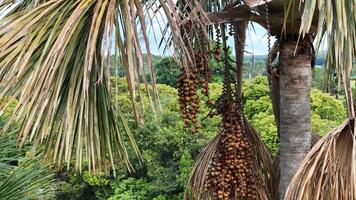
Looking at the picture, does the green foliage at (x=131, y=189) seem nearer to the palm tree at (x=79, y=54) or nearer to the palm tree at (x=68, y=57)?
the palm tree at (x=79, y=54)

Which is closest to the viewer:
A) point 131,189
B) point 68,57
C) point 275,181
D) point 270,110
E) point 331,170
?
point 68,57

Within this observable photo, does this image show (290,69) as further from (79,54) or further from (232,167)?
(79,54)

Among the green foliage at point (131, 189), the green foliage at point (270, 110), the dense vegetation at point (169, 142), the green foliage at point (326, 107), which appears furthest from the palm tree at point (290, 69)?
the green foliage at point (131, 189)

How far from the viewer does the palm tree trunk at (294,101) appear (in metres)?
2.44

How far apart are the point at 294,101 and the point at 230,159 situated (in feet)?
1.26

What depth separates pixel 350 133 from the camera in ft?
6.39

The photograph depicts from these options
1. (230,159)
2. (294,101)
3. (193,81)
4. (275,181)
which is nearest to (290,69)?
(294,101)

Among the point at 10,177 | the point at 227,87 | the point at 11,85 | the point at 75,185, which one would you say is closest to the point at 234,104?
the point at 227,87

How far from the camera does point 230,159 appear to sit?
7.93 feet

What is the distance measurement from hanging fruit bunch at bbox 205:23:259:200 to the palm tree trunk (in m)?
0.18

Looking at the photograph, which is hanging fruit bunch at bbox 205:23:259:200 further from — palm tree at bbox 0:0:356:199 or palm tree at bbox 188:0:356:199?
palm tree at bbox 0:0:356:199

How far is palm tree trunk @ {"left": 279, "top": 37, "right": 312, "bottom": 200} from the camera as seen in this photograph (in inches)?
96.0

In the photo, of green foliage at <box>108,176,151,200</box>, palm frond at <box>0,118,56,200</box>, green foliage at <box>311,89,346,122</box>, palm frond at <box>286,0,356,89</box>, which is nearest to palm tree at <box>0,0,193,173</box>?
palm frond at <box>286,0,356,89</box>

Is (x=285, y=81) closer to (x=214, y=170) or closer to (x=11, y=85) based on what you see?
(x=214, y=170)
